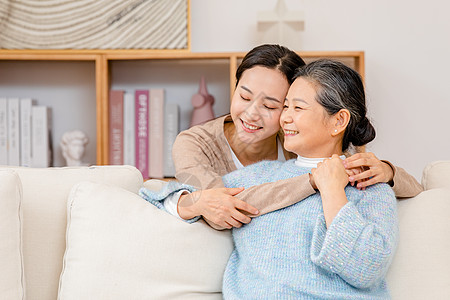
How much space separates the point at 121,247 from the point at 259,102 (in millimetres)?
502

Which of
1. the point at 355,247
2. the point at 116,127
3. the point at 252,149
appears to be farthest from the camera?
the point at 116,127

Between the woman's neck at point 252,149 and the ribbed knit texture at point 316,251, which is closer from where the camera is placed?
the ribbed knit texture at point 316,251

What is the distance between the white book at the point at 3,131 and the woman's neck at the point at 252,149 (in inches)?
42.0

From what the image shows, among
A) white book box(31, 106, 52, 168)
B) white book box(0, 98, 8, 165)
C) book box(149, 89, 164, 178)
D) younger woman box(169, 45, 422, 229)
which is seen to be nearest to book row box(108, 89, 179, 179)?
book box(149, 89, 164, 178)

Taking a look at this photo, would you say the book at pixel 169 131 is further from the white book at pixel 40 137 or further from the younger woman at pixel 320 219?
the younger woman at pixel 320 219

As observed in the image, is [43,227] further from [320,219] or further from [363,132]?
[363,132]

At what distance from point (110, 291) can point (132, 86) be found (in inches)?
52.7

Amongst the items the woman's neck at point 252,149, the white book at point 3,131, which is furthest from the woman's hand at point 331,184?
the white book at point 3,131

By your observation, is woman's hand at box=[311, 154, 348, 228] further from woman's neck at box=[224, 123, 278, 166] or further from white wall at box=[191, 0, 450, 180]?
white wall at box=[191, 0, 450, 180]

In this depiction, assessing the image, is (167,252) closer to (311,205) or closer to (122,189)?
(122,189)

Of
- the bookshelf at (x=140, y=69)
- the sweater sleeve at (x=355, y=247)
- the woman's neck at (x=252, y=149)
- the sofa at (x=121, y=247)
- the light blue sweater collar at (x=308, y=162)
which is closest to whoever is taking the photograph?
the sweater sleeve at (x=355, y=247)

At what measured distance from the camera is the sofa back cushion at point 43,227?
4.07 ft

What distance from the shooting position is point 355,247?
3.47 feet

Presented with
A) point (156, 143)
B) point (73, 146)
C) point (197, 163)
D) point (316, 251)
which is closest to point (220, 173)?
point (197, 163)
